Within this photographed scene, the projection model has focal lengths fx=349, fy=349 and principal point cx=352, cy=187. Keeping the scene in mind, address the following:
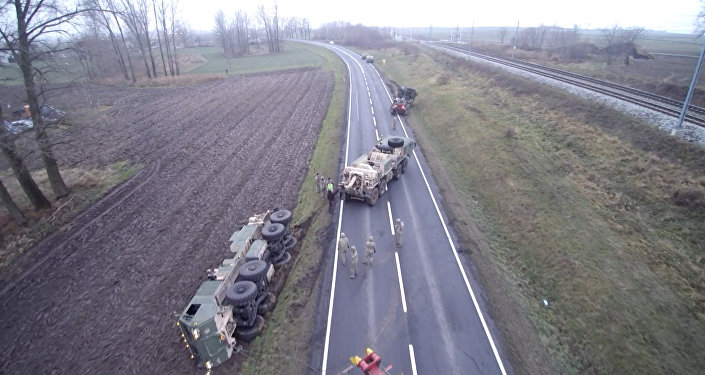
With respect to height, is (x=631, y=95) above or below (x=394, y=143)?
above

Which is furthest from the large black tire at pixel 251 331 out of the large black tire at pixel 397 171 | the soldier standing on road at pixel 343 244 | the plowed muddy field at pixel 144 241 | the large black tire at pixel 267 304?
the large black tire at pixel 397 171

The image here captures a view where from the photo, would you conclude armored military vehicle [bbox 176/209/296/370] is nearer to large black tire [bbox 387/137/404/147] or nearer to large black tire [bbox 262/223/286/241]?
large black tire [bbox 262/223/286/241]

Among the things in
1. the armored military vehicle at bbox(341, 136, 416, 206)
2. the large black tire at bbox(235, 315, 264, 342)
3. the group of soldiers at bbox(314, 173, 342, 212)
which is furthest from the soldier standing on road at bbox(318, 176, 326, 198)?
the large black tire at bbox(235, 315, 264, 342)

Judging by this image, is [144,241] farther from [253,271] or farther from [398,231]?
[398,231]

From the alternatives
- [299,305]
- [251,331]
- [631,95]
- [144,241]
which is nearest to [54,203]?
[144,241]

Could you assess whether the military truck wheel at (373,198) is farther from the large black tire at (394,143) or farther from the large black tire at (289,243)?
the large black tire at (289,243)

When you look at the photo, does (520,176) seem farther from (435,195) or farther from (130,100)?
(130,100)
